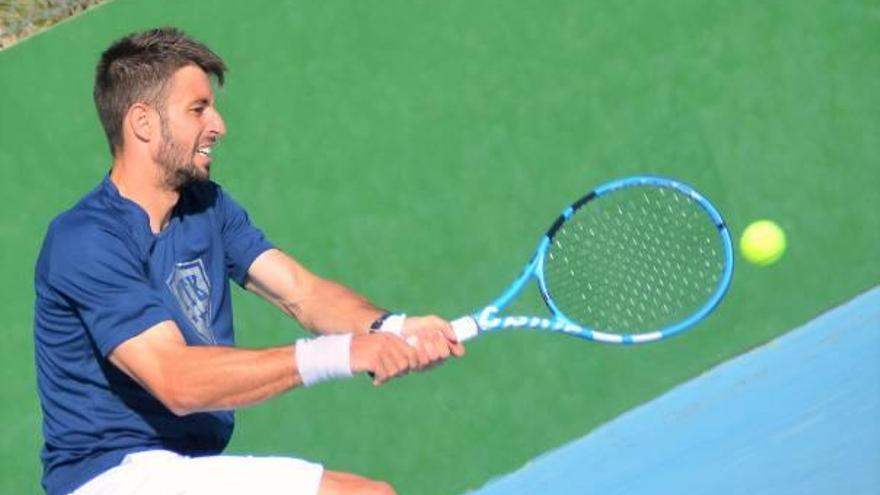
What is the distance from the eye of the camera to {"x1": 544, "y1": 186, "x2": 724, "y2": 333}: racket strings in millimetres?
5730

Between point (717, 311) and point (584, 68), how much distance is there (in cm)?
108

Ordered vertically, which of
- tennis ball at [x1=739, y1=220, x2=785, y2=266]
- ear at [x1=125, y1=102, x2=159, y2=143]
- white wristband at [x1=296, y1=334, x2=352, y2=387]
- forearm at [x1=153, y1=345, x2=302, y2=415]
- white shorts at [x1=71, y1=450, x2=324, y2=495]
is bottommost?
white shorts at [x1=71, y1=450, x2=324, y2=495]

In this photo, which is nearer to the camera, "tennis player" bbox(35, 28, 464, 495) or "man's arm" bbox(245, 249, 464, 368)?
"tennis player" bbox(35, 28, 464, 495)

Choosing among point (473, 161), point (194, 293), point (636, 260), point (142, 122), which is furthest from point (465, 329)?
point (473, 161)

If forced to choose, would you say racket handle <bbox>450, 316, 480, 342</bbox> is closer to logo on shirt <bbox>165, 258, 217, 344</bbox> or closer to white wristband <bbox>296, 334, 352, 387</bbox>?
white wristband <bbox>296, 334, 352, 387</bbox>

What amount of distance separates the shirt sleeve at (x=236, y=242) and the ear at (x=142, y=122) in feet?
1.08

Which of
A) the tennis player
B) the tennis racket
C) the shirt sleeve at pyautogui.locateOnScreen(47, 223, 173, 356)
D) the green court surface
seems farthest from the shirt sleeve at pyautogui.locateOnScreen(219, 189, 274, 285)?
the green court surface

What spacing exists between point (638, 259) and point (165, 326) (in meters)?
2.54

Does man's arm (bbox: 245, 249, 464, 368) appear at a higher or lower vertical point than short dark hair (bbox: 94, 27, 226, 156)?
lower

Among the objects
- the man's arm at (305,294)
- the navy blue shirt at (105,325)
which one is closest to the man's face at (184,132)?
the navy blue shirt at (105,325)

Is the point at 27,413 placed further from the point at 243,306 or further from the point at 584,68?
the point at 584,68

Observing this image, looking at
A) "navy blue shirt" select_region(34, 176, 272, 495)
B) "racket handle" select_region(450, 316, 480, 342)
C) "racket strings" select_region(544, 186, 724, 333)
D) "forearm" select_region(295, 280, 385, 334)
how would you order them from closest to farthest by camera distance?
1. "navy blue shirt" select_region(34, 176, 272, 495)
2. "racket handle" select_region(450, 316, 480, 342)
3. "forearm" select_region(295, 280, 385, 334)
4. "racket strings" select_region(544, 186, 724, 333)

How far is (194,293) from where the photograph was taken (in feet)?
13.1

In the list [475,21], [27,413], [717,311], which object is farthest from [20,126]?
[717,311]
